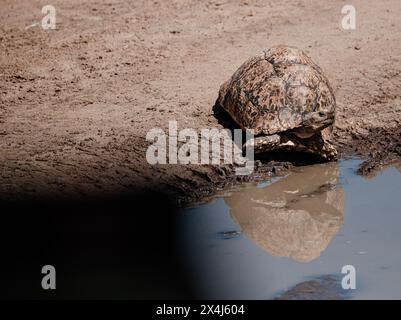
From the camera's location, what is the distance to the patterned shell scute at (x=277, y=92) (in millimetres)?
7645

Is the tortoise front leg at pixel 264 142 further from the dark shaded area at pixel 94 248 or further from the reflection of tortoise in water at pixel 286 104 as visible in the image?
the dark shaded area at pixel 94 248

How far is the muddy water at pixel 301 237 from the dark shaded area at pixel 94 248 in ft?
0.72

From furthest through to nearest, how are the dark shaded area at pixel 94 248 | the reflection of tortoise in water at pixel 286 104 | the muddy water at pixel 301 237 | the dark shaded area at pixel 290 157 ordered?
the dark shaded area at pixel 290 157
the reflection of tortoise in water at pixel 286 104
the muddy water at pixel 301 237
the dark shaded area at pixel 94 248

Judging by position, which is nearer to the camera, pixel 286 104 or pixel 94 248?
pixel 94 248

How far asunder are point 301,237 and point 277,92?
172 cm

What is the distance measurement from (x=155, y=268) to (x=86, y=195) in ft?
4.40

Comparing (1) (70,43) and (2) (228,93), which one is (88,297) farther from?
(1) (70,43)

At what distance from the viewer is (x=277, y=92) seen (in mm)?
7770

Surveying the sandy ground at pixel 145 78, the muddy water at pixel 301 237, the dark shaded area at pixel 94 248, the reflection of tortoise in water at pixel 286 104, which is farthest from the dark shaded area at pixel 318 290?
the reflection of tortoise in water at pixel 286 104

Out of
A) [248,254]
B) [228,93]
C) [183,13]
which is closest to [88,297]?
[248,254]

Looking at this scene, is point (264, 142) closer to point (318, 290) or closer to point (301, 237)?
point (301, 237)

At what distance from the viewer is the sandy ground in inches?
299

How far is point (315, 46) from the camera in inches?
394

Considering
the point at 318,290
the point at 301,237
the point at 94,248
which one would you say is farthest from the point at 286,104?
the point at 94,248
